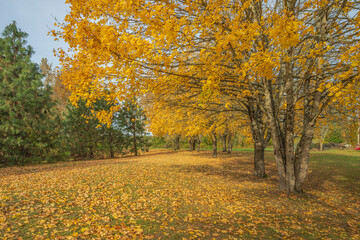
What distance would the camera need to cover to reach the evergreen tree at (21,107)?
504 inches

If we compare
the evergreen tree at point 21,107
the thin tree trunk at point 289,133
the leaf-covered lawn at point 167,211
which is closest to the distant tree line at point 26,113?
the evergreen tree at point 21,107

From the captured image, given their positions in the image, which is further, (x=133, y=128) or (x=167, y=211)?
(x=133, y=128)

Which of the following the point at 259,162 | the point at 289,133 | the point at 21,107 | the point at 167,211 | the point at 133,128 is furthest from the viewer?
the point at 133,128

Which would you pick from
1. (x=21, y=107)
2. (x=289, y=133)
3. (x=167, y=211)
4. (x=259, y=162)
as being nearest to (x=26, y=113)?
(x=21, y=107)

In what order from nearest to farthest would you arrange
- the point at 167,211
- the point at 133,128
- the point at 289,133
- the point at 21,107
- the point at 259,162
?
the point at 167,211 → the point at 289,133 → the point at 259,162 → the point at 21,107 → the point at 133,128

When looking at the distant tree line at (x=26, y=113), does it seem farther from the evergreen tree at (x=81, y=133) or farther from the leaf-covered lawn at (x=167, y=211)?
the leaf-covered lawn at (x=167, y=211)

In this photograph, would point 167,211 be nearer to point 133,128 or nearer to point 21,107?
point 21,107

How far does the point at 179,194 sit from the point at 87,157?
→ 1583cm

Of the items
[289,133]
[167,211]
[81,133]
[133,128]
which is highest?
[133,128]

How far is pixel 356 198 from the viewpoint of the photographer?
23.2ft

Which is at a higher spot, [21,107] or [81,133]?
[21,107]

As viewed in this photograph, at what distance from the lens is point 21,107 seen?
522 inches

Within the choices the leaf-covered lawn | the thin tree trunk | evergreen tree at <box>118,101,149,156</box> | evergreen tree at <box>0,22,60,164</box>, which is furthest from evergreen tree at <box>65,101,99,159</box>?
the thin tree trunk

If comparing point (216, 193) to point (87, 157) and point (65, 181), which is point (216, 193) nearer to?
point (65, 181)
